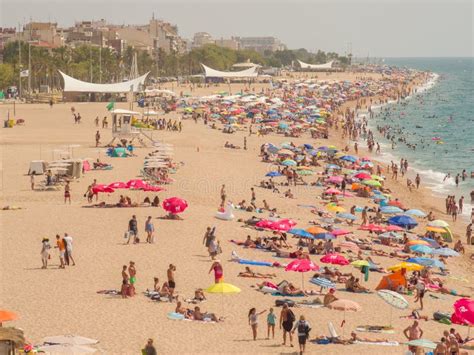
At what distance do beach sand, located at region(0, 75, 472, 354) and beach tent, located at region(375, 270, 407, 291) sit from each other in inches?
16.6

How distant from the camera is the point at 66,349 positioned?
11562 millimetres

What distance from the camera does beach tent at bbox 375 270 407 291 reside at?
56.7 feet

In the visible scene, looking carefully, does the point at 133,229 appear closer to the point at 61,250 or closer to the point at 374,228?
the point at 61,250

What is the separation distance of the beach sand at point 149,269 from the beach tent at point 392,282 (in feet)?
1.38

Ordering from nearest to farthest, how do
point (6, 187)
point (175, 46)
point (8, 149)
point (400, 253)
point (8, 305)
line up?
point (8, 305) < point (400, 253) < point (6, 187) < point (8, 149) < point (175, 46)

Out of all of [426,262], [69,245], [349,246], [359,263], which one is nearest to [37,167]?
[69,245]

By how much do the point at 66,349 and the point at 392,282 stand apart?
8261mm

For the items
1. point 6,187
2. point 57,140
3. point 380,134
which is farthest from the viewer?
point 380,134

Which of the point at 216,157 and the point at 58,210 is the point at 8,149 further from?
the point at 58,210

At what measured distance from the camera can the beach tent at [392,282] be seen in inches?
681

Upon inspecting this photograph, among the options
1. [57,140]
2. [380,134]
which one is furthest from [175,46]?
[57,140]

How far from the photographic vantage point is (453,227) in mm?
27938

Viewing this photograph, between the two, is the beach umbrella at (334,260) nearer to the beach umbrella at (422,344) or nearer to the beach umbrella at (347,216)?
the beach umbrella at (422,344)

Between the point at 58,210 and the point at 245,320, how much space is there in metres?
10.4
